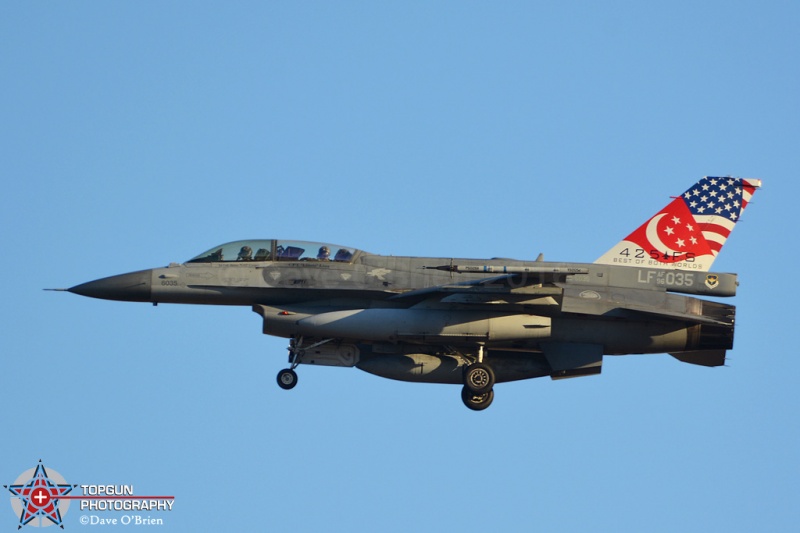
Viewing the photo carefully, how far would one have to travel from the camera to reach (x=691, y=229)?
3281 centimetres

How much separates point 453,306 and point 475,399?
5.96 feet

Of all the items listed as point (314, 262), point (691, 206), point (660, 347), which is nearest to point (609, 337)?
point (660, 347)

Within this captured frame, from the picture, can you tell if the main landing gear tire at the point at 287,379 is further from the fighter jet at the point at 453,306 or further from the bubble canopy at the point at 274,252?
the bubble canopy at the point at 274,252

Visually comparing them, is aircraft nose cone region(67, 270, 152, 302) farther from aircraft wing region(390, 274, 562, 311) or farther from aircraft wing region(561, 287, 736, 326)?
aircraft wing region(561, 287, 736, 326)

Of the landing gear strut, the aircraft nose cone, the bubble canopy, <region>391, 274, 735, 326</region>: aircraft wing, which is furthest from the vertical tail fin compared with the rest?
the aircraft nose cone

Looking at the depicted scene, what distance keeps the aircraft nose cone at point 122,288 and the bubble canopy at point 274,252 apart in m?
0.95

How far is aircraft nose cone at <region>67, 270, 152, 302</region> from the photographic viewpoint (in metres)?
31.8

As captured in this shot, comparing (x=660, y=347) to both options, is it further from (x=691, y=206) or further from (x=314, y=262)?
(x=314, y=262)

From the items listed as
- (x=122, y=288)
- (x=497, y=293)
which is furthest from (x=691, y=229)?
(x=122, y=288)

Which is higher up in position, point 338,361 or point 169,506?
point 338,361

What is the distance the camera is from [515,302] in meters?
30.8

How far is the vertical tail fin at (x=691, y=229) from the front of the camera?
107 ft

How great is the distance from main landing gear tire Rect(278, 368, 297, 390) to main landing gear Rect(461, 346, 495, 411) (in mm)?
3123

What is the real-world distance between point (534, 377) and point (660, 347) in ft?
7.87
